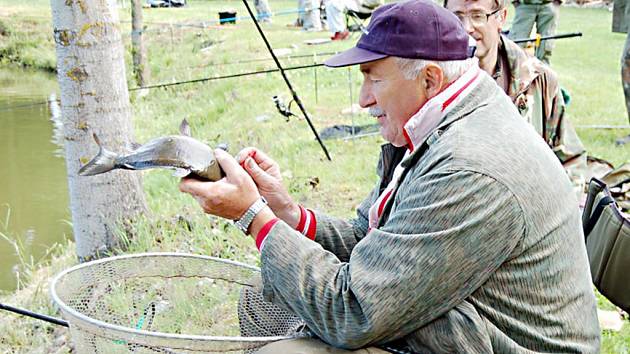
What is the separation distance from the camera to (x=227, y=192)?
7.10 ft

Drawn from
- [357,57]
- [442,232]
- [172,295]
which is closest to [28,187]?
[172,295]

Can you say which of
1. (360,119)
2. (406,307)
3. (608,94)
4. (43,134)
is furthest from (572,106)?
(406,307)

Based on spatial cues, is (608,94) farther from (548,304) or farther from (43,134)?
(548,304)

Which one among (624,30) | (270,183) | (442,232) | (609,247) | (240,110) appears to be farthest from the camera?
(240,110)

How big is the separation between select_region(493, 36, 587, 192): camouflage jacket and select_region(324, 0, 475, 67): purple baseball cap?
6.30 ft

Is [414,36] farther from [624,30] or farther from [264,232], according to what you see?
[624,30]

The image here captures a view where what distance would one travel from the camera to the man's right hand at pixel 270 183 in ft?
8.27

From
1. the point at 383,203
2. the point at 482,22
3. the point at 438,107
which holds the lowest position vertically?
the point at 383,203

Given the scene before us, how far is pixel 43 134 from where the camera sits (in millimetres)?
10461

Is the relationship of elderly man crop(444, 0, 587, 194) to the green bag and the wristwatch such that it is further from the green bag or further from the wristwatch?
the wristwatch

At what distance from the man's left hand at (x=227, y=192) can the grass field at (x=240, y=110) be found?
6.36ft

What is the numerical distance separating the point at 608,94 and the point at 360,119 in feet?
11.1

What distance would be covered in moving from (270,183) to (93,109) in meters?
1.92

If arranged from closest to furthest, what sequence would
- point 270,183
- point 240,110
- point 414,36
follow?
point 414,36 → point 270,183 → point 240,110
